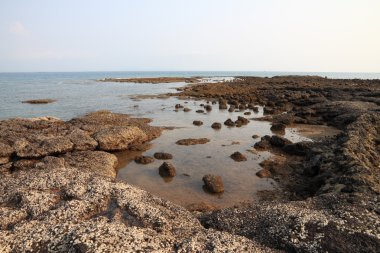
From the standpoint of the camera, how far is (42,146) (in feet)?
60.2

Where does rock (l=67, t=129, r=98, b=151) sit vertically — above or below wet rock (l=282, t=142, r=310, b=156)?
above

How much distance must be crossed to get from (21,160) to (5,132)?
157 inches

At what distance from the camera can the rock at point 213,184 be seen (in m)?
15.5

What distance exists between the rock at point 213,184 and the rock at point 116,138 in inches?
326

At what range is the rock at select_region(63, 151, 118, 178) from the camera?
1698cm

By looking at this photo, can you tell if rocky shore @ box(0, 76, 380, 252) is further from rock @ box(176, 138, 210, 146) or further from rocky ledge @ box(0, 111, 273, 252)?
rock @ box(176, 138, 210, 146)

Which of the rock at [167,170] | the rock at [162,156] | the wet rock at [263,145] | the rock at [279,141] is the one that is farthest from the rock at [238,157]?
the rock at [167,170]

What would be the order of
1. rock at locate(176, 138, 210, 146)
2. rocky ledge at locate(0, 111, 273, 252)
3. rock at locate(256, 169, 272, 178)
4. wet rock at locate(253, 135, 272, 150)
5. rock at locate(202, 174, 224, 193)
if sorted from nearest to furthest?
1. rocky ledge at locate(0, 111, 273, 252)
2. rock at locate(202, 174, 224, 193)
3. rock at locate(256, 169, 272, 178)
4. wet rock at locate(253, 135, 272, 150)
5. rock at locate(176, 138, 210, 146)

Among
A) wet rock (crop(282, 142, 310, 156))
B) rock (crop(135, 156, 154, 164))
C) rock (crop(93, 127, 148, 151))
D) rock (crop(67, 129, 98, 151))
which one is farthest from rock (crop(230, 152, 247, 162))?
rock (crop(67, 129, 98, 151))

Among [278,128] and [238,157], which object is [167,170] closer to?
[238,157]

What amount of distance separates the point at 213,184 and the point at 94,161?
717 centimetres

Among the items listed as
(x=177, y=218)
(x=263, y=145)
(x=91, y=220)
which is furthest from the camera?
(x=263, y=145)

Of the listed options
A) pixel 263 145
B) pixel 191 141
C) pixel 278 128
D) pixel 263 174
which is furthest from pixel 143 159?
pixel 278 128

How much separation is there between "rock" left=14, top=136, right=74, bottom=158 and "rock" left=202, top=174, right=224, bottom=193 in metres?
9.03
